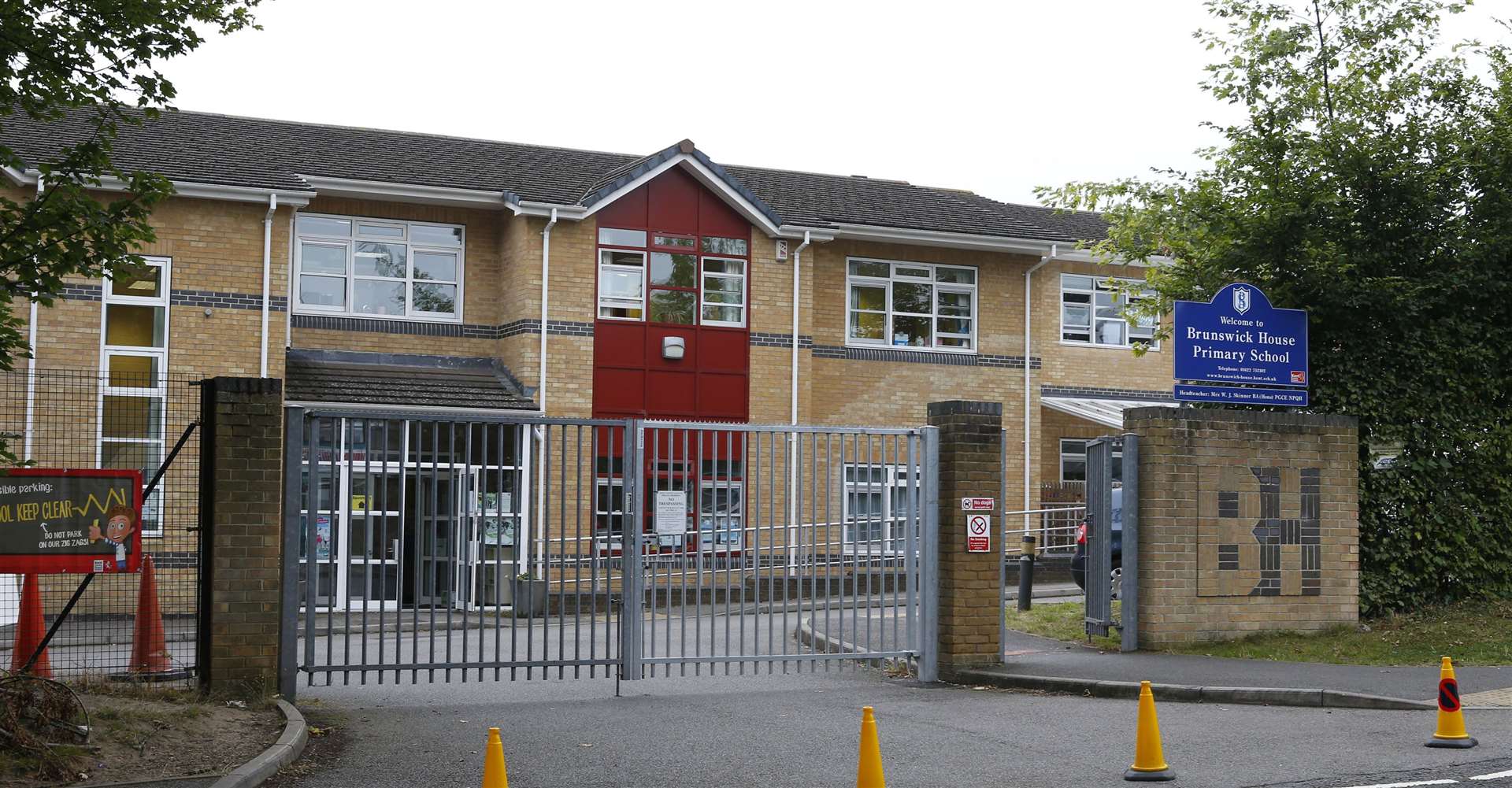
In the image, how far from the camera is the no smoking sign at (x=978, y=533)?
503 inches

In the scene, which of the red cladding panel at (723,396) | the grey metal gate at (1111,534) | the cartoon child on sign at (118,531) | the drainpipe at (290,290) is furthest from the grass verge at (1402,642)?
the drainpipe at (290,290)

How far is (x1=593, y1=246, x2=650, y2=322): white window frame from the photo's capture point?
24578 millimetres

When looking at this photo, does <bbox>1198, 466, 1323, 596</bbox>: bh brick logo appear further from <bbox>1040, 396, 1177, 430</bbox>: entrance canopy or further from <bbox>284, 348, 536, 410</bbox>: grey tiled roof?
<bbox>1040, 396, 1177, 430</bbox>: entrance canopy

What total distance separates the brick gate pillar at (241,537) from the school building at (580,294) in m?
6.71

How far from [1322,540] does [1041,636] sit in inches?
121

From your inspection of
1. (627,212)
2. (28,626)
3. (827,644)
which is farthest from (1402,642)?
(627,212)

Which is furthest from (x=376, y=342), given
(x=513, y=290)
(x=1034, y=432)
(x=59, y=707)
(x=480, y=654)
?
(x=59, y=707)

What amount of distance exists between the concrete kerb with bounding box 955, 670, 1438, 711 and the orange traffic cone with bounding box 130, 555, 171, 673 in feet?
21.0

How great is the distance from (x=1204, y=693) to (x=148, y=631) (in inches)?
317

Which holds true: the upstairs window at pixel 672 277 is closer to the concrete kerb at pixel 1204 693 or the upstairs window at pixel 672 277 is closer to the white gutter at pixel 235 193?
the white gutter at pixel 235 193

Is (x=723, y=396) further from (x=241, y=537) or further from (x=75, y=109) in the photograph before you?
(x=75, y=109)

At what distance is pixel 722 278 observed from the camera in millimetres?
25469

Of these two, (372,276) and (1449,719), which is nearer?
(1449,719)

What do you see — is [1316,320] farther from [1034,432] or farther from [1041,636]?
[1034,432]
